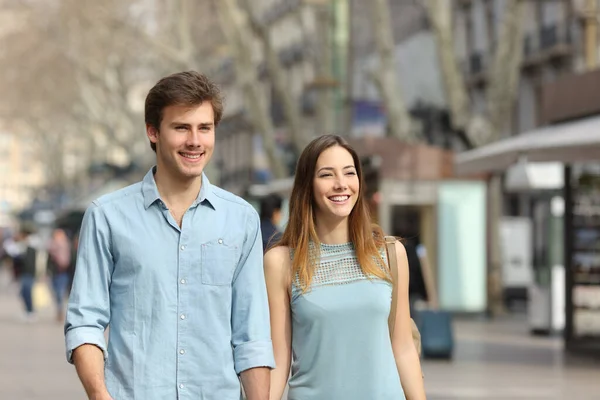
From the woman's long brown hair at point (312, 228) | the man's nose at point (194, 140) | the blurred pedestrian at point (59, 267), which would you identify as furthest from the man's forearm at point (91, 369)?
the blurred pedestrian at point (59, 267)

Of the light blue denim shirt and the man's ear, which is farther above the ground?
the man's ear

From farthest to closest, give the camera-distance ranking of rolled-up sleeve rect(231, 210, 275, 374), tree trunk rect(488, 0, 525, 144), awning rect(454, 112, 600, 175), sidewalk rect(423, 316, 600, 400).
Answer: tree trunk rect(488, 0, 525, 144), awning rect(454, 112, 600, 175), sidewalk rect(423, 316, 600, 400), rolled-up sleeve rect(231, 210, 275, 374)

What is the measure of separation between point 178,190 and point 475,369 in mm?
12470

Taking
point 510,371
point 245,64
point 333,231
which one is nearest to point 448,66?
point 245,64

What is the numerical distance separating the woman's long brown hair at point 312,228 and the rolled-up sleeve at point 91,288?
932 millimetres

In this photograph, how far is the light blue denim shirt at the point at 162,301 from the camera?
4285 mm

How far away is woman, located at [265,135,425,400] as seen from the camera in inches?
199

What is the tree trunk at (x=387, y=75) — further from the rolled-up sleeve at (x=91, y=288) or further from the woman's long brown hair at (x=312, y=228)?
the rolled-up sleeve at (x=91, y=288)

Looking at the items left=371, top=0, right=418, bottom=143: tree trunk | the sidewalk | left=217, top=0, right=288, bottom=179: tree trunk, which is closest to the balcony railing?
left=217, top=0, right=288, bottom=179: tree trunk

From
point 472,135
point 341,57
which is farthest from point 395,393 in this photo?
point 341,57

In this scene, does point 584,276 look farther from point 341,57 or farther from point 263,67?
point 263,67

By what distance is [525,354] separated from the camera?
748 inches

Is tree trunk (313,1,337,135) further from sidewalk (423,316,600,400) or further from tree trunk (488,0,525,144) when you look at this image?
sidewalk (423,316,600,400)

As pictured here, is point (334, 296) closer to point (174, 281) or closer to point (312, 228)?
point (312, 228)
